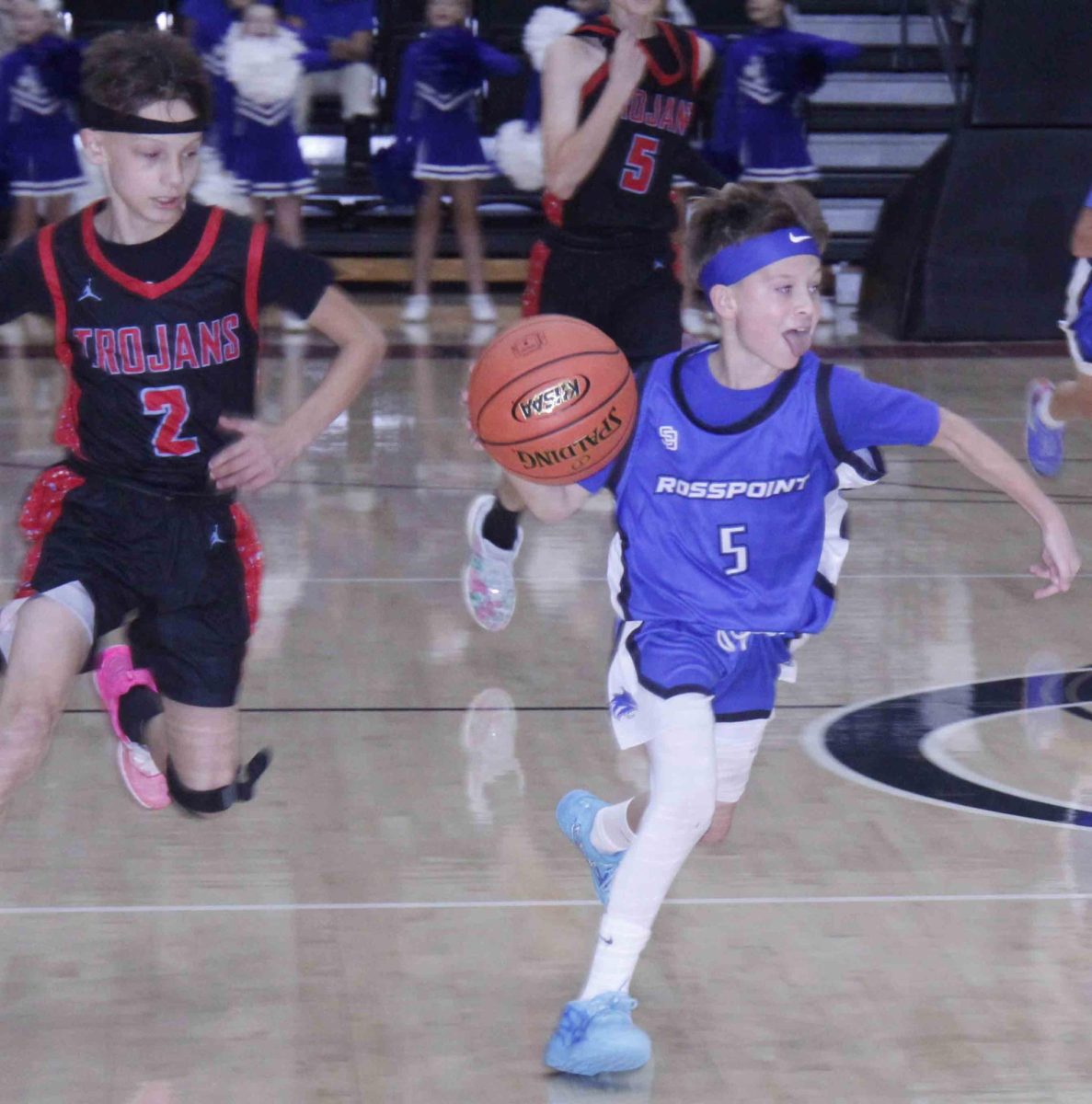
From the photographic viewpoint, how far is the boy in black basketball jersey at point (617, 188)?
5.59 meters

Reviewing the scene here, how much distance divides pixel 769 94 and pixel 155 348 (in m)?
7.99

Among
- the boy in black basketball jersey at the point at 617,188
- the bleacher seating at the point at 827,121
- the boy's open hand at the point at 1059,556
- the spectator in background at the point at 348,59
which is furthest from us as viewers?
the bleacher seating at the point at 827,121

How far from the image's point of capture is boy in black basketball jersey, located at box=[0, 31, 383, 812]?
3.39 meters

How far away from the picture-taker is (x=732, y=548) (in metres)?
3.26

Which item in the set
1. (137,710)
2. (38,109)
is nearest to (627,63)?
(137,710)

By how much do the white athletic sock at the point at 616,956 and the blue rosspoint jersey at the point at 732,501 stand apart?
530mm

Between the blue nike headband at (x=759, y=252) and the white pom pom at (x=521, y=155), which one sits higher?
the blue nike headband at (x=759, y=252)

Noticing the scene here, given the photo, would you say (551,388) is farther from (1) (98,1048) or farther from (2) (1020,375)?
(2) (1020,375)

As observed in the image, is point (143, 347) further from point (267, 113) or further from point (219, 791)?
point (267, 113)

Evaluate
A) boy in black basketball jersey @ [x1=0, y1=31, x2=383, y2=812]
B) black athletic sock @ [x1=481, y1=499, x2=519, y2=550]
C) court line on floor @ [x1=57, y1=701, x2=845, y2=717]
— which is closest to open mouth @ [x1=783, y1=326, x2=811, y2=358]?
boy in black basketball jersey @ [x1=0, y1=31, x2=383, y2=812]

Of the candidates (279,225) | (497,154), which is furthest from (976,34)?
(279,225)

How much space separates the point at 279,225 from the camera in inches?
439

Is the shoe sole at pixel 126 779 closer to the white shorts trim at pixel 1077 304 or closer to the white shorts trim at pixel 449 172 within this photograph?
the white shorts trim at pixel 1077 304

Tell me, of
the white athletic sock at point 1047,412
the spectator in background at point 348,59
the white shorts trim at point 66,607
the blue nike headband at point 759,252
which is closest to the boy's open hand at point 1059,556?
the blue nike headband at point 759,252
